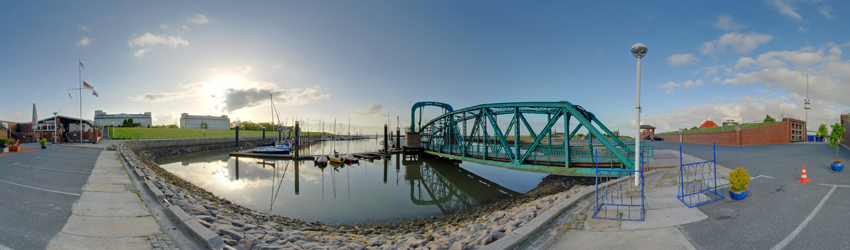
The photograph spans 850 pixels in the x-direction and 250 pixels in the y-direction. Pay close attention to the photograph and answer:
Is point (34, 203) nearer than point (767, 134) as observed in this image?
Yes

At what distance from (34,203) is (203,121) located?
176916mm

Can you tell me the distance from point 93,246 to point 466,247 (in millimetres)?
6916

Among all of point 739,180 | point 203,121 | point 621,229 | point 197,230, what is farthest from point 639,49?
point 203,121

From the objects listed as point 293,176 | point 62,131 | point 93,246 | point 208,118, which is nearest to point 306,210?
point 93,246

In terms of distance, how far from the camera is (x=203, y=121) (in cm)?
14738

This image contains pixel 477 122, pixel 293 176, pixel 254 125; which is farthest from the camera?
pixel 254 125

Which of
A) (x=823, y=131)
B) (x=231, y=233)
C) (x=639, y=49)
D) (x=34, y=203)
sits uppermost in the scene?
(x=639, y=49)

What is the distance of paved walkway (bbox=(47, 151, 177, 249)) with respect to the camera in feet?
16.9

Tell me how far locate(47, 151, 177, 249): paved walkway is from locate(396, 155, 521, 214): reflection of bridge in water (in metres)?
10.6

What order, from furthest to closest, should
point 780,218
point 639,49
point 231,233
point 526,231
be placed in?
point 639,49 → point 231,233 → point 780,218 → point 526,231

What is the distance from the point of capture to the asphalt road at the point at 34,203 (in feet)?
17.0

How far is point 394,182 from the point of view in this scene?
73.5ft

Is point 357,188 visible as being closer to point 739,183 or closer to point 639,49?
point 639,49

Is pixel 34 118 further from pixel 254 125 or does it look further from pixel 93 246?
pixel 254 125
